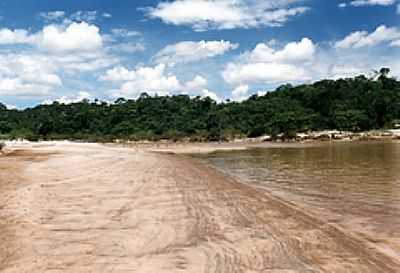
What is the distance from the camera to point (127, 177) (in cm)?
2120

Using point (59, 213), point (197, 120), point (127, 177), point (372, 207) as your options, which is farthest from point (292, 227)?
point (197, 120)

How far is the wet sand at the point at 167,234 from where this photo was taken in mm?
7777

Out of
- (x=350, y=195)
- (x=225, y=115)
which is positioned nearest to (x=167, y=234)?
(x=350, y=195)

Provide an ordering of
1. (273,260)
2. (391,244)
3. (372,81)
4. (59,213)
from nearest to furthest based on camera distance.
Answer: (273,260), (391,244), (59,213), (372,81)

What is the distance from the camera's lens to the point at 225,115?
136m

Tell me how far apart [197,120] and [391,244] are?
422 feet

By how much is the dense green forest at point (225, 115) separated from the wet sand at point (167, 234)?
86882mm

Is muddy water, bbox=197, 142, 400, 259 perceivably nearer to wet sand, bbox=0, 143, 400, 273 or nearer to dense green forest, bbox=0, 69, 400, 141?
wet sand, bbox=0, 143, 400, 273

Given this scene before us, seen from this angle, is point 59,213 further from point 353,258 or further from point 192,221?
point 353,258

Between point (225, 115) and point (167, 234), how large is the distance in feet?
416

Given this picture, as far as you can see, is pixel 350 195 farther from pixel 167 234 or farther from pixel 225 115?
pixel 225 115

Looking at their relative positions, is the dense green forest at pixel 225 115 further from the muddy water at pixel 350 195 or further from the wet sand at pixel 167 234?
the wet sand at pixel 167 234

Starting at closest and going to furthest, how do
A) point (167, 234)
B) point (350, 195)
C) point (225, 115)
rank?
1. point (167, 234)
2. point (350, 195)
3. point (225, 115)

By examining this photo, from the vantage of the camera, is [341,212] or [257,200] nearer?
[341,212]
